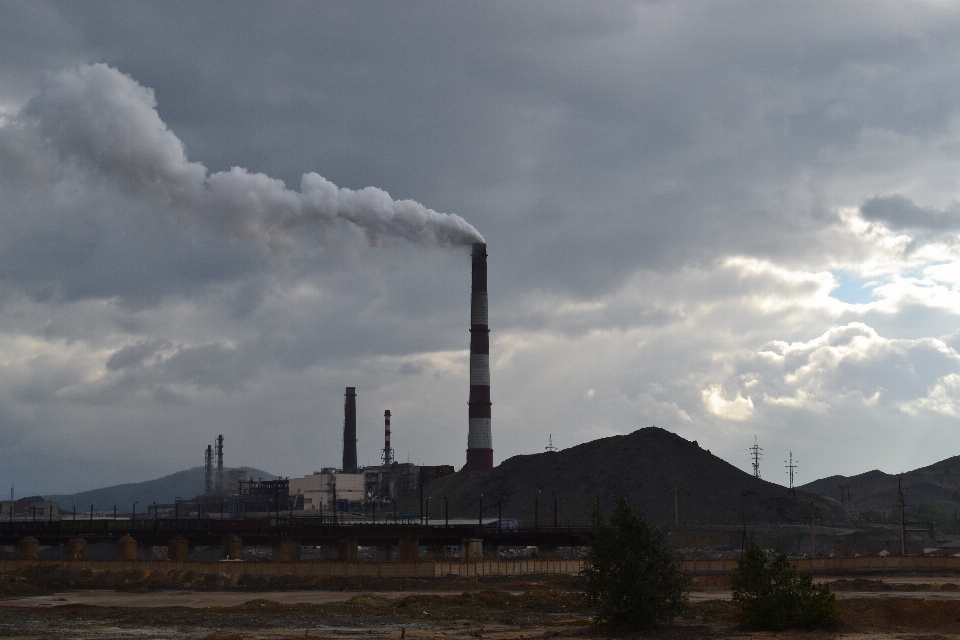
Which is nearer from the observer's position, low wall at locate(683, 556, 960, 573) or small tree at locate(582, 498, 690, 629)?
small tree at locate(582, 498, 690, 629)

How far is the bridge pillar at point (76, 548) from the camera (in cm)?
10088

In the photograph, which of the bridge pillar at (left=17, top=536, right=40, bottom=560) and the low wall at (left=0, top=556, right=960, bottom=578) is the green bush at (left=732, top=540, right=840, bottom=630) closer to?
the low wall at (left=0, top=556, right=960, bottom=578)

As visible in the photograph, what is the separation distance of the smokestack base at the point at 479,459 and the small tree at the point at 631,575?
10992cm

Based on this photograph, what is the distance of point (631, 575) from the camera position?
4619cm

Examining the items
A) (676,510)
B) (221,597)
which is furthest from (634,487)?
(221,597)

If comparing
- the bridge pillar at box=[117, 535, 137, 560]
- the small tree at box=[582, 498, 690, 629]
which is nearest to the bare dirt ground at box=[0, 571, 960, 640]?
the small tree at box=[582, 498, 690, 629]

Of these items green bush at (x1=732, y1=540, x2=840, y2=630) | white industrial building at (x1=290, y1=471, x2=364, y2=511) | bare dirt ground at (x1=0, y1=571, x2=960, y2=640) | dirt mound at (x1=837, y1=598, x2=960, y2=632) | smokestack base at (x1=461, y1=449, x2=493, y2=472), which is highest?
smokestack base at (x1=461, y1=449, x2=493, y2=472)

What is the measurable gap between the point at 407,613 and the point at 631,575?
51.8 ft

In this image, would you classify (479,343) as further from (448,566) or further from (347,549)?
→ (448,566)

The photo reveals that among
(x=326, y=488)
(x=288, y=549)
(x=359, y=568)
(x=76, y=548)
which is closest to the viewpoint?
(x=359, y=568)

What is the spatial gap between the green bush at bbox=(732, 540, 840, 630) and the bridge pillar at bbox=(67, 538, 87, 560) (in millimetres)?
75557

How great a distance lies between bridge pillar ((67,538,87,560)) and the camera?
101 m

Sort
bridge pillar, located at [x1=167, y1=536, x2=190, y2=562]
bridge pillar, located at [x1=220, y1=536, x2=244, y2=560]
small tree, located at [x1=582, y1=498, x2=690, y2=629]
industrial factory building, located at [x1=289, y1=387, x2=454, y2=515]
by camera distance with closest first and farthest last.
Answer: small tree, located at [x1=582, y1=498, x2=690, y2=629], bridge pillar, located at [x1=167, y1=536, x2=190, y2=562], bridge pillar, located at [x1=220, y1=536, x2=244, y2=560], industrial factory building, located at [x1=289, y1=387, x2=454, y2=515]

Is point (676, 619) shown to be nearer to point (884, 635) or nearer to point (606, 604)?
point (606, 604)
